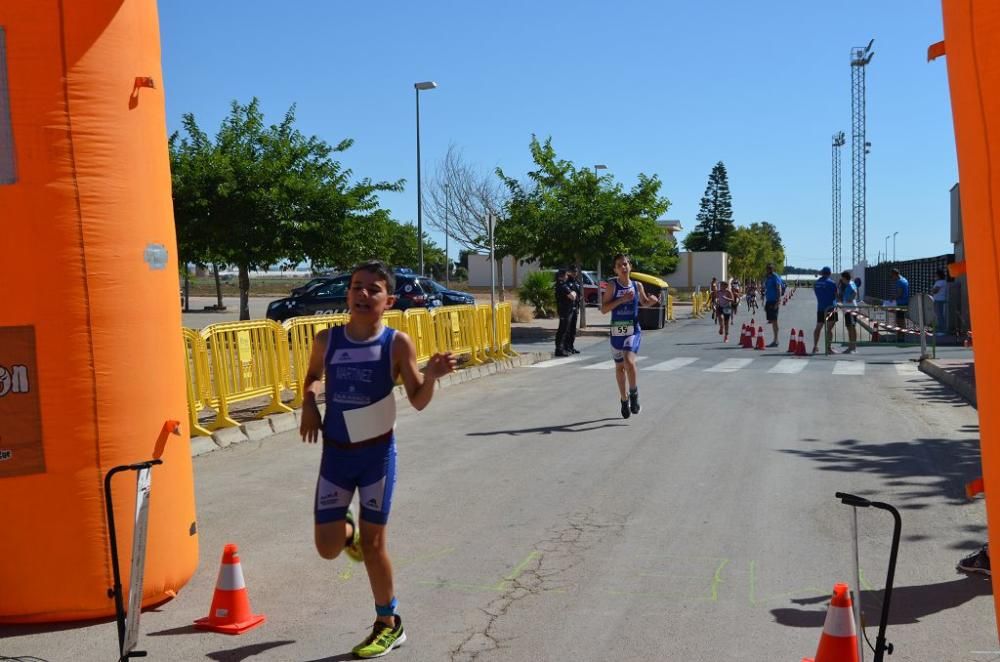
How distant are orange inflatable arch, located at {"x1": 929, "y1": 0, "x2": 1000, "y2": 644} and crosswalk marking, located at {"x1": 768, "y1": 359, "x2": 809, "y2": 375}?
14.7 m

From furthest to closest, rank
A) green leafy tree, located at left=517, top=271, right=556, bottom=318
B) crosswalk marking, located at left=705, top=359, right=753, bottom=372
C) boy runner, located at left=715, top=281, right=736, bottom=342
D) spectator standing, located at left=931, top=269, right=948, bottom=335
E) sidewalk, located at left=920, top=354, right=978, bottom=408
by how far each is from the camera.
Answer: green leafy tree, located at left=517, top=271, right=556, bottom=318, boy runner, located at left=715, top=281, right=736, bottom=342, spectator standing, located at left=931, top=269, right=948, bottom=335, crosswalk marking, located at left=705, top=359, right=753, bottom=372, sidewalk, located at left=920, top=354, right=978, bottom=408

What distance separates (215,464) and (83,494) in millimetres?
4489

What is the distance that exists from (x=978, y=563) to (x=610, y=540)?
2101 millimetres

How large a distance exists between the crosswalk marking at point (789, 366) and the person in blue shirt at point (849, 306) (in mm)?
2621

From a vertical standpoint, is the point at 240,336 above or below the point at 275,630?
above

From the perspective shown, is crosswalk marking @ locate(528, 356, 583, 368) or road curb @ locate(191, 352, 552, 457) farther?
crosswalk marking @ locate(528, 356, 583, 368)

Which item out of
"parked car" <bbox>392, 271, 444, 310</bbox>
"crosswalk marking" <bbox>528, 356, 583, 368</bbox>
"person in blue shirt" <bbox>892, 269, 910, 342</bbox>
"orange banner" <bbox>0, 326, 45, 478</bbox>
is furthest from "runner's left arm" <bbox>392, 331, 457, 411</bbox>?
"parked car" <bbox>392, 271, 444, 310</bbox>

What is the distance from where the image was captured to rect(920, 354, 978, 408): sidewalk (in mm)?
13547

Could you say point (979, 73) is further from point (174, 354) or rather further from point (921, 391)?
point (921, 391)

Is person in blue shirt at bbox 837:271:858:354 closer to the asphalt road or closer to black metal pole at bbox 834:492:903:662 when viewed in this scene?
the asphalt road

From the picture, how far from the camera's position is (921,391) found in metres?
14.4

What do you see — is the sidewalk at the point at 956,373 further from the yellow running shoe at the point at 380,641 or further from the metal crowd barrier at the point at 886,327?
the yellow running shoe at the point at 380,641

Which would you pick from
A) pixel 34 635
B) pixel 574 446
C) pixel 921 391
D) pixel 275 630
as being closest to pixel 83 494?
pixel 34 635

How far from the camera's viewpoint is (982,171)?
286cm
